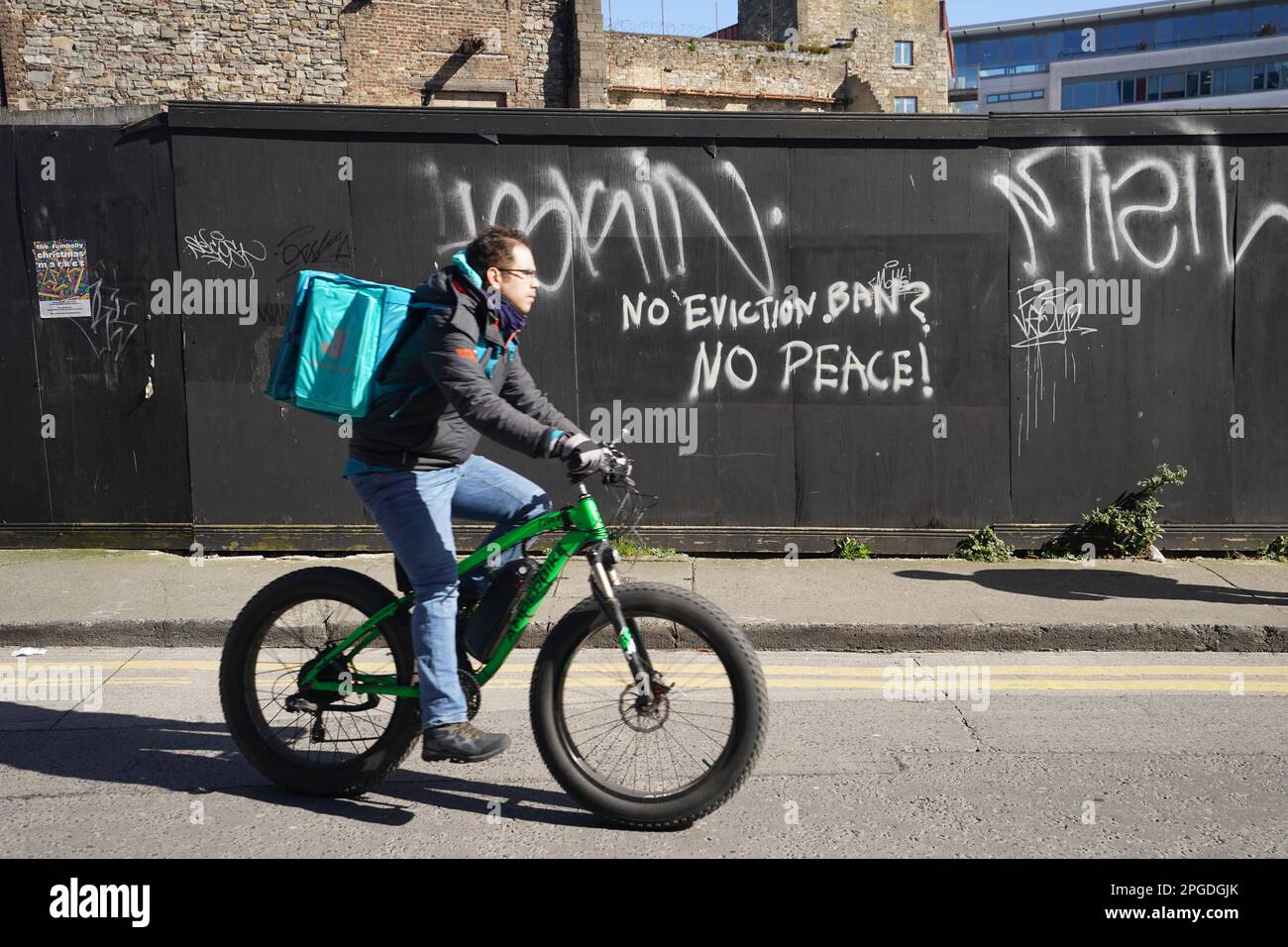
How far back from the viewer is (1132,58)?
3346 inches

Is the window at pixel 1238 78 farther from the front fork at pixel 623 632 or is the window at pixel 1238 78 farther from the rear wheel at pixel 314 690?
the rear wheel at pixel 314 690

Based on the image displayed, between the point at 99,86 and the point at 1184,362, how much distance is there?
20662 millimetres

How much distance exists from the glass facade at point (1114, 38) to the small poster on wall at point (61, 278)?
85778mm

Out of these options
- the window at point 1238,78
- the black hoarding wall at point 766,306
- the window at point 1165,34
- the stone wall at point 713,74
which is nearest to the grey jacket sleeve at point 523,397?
the black hoarding wall at point 766,306

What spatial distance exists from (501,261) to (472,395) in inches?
20.3

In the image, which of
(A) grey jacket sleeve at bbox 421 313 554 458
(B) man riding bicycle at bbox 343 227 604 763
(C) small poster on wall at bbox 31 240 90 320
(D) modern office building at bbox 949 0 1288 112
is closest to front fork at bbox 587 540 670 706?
(B) man riding bicycle at bbox 343 227 604 763

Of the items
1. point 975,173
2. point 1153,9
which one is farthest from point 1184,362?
point 1153,9

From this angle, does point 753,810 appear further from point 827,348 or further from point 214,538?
point 214,538

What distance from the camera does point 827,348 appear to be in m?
7.82

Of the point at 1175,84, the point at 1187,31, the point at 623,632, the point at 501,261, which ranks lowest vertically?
the point at 623,632

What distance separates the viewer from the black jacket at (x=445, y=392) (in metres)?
3.61

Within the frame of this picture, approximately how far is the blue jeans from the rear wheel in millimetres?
166

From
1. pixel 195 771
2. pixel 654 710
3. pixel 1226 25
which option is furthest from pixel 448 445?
pixel 1226 25

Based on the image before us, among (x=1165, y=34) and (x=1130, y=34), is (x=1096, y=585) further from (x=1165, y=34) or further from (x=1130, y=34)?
(x=1165, y=34)
